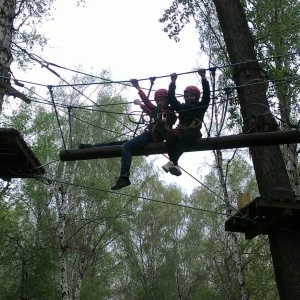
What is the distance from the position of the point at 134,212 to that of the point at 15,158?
13094mm

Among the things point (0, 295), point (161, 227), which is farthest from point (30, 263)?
point (161, 227)

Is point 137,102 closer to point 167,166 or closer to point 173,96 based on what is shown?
point 173,96

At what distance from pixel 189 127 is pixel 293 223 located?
1.47 meters

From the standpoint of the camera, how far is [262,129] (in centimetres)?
476

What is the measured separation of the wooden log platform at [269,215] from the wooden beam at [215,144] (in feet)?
1.96

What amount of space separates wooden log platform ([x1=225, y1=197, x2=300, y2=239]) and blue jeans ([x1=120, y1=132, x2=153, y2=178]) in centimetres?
131

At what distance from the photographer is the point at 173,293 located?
25.5 meters

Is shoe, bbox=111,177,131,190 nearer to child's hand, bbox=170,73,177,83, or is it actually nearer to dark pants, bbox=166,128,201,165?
dark pants, bbox=166,128,201,165

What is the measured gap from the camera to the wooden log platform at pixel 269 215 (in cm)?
422

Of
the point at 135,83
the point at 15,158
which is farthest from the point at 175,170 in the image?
the point at 15,158

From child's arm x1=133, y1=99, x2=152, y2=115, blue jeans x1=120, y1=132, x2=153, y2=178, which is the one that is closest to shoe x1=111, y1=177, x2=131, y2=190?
blue jeans x1=120, y1=132, x2=153, y2=178

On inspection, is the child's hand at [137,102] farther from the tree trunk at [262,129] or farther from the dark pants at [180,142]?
the tree trunk at [262,129]

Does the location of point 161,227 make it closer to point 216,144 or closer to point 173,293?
point 173,293

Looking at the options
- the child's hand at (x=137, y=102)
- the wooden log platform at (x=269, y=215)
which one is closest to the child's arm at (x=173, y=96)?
the child's hand at (x=137, y=102)
